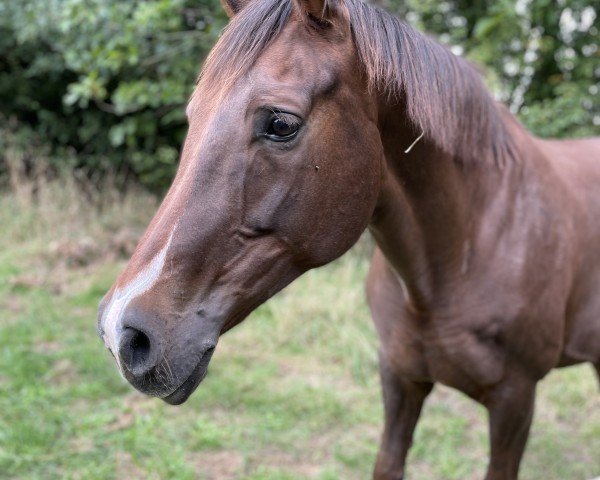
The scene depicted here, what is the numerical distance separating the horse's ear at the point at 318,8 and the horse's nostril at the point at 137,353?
800 millimetres

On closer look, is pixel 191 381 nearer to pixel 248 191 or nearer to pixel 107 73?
pixel 248 191

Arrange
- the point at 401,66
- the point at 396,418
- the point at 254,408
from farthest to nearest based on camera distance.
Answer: the point at 254,408 < the point at 396,418 < the point at 401,66

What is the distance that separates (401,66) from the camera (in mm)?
1493

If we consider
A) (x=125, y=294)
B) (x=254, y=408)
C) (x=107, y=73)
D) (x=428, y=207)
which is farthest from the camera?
(x=107, y=73)

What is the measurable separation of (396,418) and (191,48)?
13.1 ft

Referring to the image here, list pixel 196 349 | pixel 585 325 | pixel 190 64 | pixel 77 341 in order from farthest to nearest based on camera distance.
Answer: pixel 190 64, pixel 77 341, pixel 585 325, pixel 196 349

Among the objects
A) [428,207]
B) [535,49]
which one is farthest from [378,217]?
[535,49]

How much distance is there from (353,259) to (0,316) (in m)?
2.90

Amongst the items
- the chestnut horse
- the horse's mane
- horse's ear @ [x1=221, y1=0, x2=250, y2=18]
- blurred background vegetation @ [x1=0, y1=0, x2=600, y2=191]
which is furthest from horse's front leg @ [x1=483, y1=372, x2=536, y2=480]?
blurred background vegetation @ [x1=0, y1=0, x2=600, y2=191]

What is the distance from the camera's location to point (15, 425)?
3264 mm

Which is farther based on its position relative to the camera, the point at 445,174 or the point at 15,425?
the point at 15,425

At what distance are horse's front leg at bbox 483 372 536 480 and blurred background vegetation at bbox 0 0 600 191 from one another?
102 inches

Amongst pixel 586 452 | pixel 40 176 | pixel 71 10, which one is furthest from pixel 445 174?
pixel 40 176

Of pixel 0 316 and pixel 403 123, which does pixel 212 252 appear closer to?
pixel 403 123
